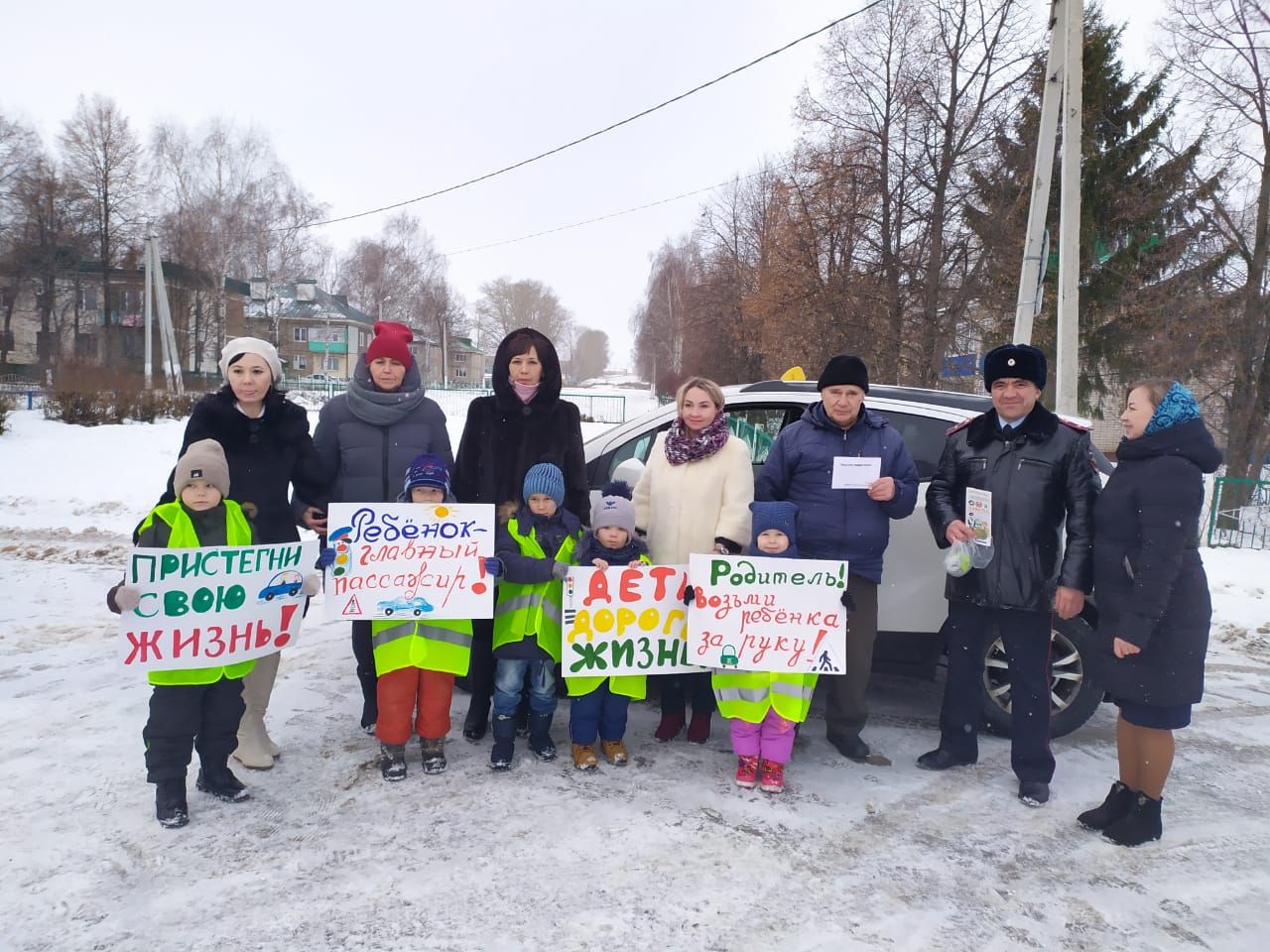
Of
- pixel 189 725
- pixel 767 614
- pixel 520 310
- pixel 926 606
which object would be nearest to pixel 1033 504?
pixel 926 606

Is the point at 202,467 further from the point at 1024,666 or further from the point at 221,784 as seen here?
the point at 1024,666

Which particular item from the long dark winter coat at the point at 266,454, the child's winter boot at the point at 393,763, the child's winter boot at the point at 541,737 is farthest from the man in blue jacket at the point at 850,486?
the long dark winter coat at the point at 266,454

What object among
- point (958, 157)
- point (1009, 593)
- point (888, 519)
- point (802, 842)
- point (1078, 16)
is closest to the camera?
point (802, 842)

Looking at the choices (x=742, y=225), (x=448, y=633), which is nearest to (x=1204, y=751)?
(x=448, y=633)

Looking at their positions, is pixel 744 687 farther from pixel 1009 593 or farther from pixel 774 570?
pixel 1009 593

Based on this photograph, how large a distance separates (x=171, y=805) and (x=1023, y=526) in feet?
12.3

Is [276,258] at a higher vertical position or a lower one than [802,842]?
higher

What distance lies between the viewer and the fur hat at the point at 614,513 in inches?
141

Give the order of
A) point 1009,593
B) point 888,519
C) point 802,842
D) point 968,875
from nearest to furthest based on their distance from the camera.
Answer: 1. point 968,875
2. point 802,842
3. point 1009,593
4. point 888,519

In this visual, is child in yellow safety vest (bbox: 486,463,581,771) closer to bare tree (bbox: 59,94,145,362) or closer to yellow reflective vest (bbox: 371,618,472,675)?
yellow reflective vest (bbox: 371,618,472,675)

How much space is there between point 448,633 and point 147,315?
104ft

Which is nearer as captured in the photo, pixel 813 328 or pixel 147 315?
pixel 813 328

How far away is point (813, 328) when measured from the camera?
19.2m

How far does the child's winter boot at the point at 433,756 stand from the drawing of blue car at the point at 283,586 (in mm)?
916
